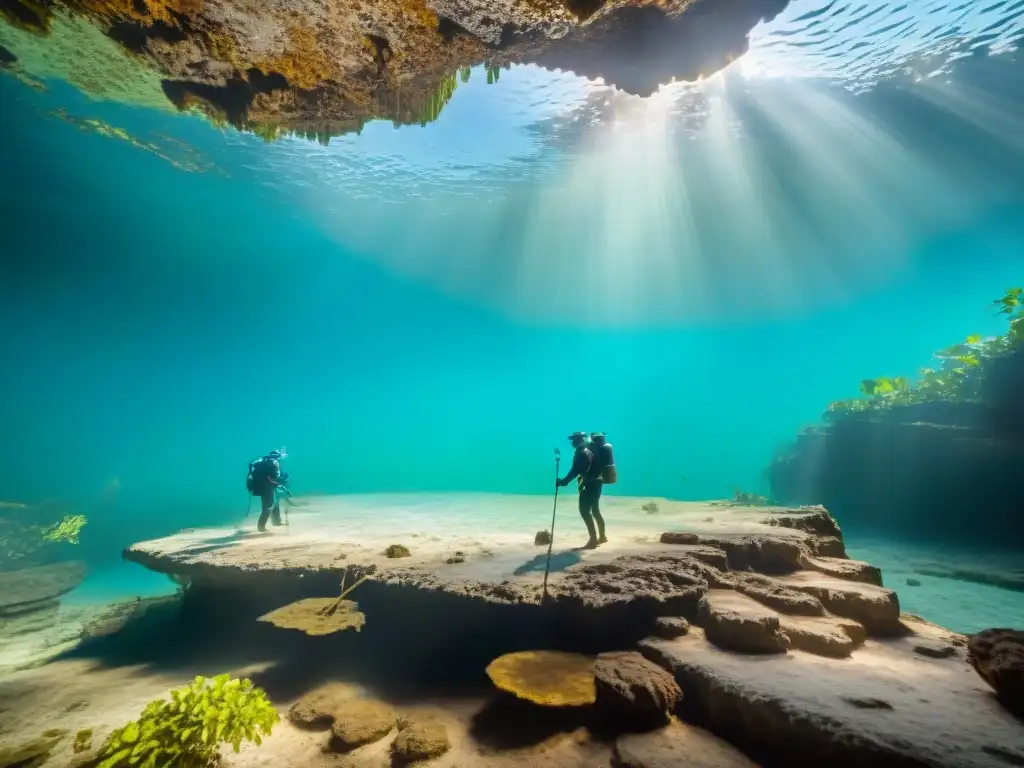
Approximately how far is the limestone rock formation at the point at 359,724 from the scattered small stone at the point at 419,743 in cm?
33

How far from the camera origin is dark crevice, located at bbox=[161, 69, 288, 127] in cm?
570

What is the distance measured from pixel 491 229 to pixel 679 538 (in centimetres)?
3005

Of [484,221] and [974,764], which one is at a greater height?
[484,221]

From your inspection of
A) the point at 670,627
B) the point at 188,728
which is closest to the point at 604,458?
the point at 670,627

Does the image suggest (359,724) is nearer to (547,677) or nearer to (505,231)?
(547,677)

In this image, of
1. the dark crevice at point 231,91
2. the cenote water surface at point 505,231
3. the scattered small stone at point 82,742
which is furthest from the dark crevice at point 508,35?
the cenote water surface at point 505,231

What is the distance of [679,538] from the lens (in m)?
7.61

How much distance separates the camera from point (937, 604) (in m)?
9.70

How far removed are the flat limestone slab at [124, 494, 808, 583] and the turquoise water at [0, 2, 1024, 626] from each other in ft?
20.7

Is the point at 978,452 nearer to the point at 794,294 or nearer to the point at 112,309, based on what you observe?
the point at 794,294

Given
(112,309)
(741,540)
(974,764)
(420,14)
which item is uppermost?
(112,309)

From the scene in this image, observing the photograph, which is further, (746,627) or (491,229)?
(491,229)

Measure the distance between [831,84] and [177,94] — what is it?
20259 mm

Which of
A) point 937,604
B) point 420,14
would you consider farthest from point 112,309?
→ point 937,604
